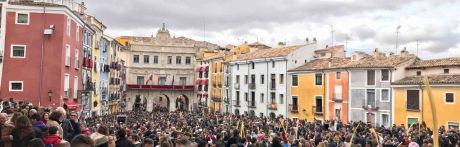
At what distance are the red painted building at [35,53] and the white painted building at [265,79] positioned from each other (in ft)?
76.2

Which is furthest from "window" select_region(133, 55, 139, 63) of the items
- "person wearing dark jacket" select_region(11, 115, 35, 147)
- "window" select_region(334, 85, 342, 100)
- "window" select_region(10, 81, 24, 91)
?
"person wearing dark jacket" select_region(11, 115, 35, 147)

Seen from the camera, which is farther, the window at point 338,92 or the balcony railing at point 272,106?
the balcony railing at point 272,106

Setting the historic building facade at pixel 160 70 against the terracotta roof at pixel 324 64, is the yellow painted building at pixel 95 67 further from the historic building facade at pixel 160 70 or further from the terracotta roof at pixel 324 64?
the historic building facade at pixel 160 70

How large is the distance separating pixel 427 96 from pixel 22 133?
28.2 metres

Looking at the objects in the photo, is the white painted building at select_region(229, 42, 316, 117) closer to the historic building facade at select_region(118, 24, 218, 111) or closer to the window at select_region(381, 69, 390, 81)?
the window at select_region(381, 69, 390, 81)

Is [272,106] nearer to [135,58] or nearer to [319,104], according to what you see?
[319,104]

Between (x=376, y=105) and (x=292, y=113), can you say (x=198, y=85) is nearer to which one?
(x=292, y=113)

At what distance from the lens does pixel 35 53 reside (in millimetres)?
29672

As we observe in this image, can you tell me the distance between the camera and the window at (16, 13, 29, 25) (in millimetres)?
29406

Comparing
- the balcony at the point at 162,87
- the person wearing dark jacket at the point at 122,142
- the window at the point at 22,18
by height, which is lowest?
the person wearing dark jacket at the point at 122,142

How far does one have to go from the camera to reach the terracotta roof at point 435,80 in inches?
1266

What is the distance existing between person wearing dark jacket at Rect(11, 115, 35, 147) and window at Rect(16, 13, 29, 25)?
24072mm

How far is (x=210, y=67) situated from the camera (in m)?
66.7

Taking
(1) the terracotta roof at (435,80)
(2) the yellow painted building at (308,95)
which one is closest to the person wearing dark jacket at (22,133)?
(1) the terracotta roof at (435,80)
